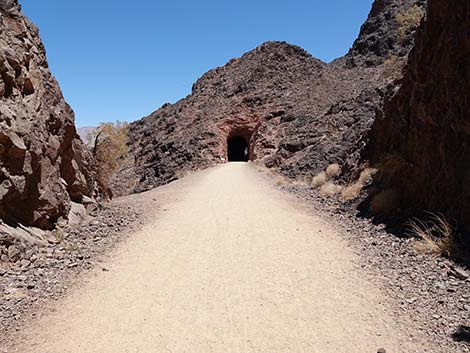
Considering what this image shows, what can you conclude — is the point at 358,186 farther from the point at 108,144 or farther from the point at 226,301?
the point at 108,144

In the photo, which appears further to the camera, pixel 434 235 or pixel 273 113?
pixel 273 113

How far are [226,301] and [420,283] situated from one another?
9.83 ft

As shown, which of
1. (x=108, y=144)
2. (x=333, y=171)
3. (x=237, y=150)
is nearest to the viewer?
(x=333, y=171)

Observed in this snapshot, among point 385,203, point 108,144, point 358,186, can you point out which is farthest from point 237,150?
point 385,203

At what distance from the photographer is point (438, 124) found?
27.4 feet

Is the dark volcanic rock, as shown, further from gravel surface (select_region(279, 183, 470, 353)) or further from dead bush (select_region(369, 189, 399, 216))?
gravel surface (select_region(279, 183, 470, 353))

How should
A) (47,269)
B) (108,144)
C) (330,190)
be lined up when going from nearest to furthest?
(47,269)
(330,190)
(108,144)

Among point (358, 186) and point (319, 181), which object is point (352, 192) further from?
point (319, 181)

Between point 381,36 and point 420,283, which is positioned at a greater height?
point 381,36

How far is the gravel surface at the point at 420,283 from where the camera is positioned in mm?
4383

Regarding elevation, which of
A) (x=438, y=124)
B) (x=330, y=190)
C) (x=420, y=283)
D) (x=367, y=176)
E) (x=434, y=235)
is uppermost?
(x=438, y=124)

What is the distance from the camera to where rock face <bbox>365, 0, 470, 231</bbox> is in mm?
7203

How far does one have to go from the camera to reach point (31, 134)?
287 inches

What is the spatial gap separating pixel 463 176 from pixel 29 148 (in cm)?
838
